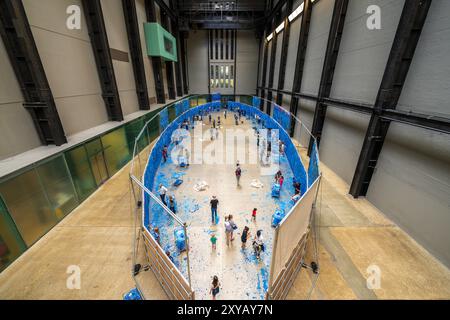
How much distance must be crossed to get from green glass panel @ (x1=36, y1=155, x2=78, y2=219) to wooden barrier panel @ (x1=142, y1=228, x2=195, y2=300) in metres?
5.74

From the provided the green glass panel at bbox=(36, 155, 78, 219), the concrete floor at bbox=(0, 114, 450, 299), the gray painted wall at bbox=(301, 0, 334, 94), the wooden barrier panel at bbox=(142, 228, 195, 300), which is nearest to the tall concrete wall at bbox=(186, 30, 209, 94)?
the gray painted wall at bbox=(301, 0, 334, 94)

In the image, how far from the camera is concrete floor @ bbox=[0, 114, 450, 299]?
5949 millimetres

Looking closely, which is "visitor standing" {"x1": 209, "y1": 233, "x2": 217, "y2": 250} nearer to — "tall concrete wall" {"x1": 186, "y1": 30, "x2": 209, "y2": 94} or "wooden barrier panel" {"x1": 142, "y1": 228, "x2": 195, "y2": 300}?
"wooden barrier panel" {"x1": 142, "y1": 228, "x2": 195, "y2": 300}

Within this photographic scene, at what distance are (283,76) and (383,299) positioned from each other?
926 inches

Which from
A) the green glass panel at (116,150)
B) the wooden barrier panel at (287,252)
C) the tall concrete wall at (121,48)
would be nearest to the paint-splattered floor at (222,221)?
the wooden barrier panel at (287,252)

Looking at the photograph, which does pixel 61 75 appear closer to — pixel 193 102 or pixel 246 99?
pixel 193 102

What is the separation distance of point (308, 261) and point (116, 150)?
44.0 feet

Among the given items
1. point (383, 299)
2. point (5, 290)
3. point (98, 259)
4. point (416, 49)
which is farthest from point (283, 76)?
point (5, 290)

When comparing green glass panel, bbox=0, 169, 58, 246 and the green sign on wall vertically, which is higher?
the green sign on wall

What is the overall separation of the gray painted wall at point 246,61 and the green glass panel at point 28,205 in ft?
124

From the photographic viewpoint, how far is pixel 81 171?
10.2 m

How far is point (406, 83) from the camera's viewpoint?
26.9ft

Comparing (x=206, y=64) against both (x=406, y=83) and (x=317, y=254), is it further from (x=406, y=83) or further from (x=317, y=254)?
(x=317, y=254)

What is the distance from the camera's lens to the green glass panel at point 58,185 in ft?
27.0
